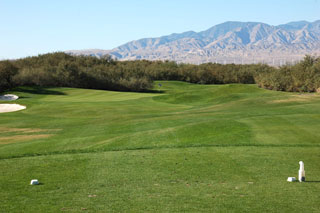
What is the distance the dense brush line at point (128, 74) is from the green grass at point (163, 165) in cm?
3155

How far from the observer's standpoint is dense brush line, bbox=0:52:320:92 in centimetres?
5769

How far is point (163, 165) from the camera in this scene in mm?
13125

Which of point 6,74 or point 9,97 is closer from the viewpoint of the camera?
point 9,97

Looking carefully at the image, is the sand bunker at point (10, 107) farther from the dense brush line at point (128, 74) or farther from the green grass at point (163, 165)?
the dense brush line at point (128, 74)

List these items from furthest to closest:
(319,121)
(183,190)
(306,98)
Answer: (306,98), (319,121), (183,190)

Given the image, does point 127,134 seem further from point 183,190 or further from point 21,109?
point 21,109

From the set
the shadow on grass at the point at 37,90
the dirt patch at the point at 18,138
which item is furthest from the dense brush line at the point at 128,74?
the dirt patch at the point at 18,138

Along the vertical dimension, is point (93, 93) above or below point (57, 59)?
below

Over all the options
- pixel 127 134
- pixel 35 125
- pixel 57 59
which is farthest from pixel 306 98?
pixel 57 59

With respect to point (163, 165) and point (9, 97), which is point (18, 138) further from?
point (9, 97)

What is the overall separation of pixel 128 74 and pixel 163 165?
7434cm

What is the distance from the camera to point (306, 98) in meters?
35.4

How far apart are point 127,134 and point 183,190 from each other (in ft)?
37.9

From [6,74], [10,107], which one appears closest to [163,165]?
[10,107]
